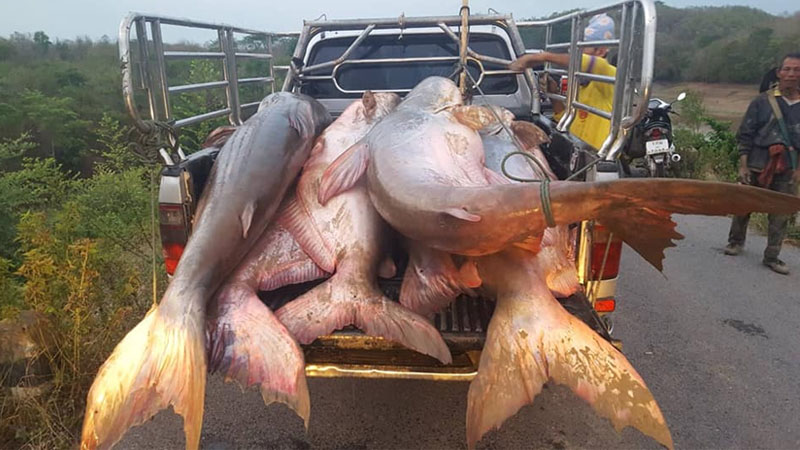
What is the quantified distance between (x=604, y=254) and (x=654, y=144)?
328 cm

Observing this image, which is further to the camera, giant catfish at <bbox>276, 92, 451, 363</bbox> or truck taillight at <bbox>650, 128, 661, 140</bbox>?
truck taillight at <bbox>650, 128, 661, 140</bbox>

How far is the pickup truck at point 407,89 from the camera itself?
225 centimetres

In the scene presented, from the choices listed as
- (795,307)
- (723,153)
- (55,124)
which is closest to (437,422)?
(795,307)

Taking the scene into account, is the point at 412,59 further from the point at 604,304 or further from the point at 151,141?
the point at 604,304

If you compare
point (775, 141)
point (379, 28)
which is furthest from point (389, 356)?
point (775, 141)

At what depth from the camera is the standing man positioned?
4938 millimetres

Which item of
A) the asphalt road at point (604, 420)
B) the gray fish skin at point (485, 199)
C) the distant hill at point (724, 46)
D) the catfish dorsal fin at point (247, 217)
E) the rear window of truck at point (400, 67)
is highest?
the distant hill at point (724, 46)

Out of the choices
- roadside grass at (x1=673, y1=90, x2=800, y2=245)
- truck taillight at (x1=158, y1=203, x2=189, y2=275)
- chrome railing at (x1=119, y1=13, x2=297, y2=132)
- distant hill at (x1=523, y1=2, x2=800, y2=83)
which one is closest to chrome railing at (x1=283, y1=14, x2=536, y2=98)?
chrome railing at (x1=119, y1=13, x2=297, y2=132)

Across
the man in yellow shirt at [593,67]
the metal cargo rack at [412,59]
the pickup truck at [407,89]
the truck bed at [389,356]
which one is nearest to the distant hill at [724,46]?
the man in yellow shirt at [593,67]

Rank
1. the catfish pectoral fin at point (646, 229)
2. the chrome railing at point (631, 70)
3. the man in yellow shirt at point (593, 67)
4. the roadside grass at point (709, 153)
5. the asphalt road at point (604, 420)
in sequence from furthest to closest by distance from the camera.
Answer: the roadside grass at point (709, 153), the man in yellow shirt at point (593, 67), the asphalt road at point (604, 420), the chrome railing at point (631, 70), the catfish pectoral fin at point (646, 229)

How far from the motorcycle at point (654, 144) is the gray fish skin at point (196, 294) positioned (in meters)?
3.93

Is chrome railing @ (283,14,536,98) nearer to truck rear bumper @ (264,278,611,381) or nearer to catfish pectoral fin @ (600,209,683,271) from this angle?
truck rear bumper @ (264,278,611,381)

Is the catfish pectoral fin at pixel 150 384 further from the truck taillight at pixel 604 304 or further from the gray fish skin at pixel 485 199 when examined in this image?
the truck taillight at pixel 604 304

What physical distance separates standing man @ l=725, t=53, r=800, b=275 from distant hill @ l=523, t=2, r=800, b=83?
15.2 meters
